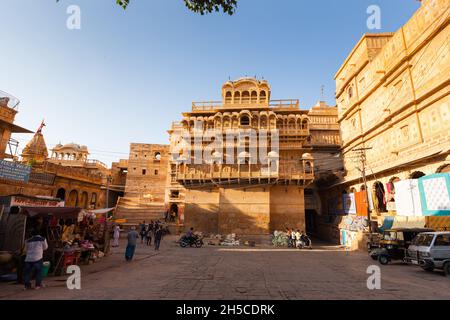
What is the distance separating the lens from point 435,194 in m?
14.4

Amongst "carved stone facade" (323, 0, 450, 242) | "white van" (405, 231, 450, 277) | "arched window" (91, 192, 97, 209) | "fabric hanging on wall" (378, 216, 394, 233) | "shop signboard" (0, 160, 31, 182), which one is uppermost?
"carved stone facade" (323, 0, 450, 242)

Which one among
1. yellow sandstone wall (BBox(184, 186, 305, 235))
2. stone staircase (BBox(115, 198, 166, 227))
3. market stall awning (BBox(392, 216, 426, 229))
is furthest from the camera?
stone staircase (BBox(115, 198, 166, 227))

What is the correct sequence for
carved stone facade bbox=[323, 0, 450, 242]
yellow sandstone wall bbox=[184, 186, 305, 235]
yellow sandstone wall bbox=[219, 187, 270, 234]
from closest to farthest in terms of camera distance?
carved stone facade bbox=[323, 0, 450, 242], yellow sandstone wall bbox=[219, 187, 270, 234], yellow sandstone wall bbox=[184, 186, 305, 235]

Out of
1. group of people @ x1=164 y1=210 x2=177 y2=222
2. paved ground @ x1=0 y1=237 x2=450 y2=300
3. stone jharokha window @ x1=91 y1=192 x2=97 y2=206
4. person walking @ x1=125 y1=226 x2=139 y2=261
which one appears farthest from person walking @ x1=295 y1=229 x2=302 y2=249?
stone jharokha window @ x1=91 y1=192 x2=97 y2=206

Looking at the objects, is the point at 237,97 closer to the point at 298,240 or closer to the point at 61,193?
the point at 298,240

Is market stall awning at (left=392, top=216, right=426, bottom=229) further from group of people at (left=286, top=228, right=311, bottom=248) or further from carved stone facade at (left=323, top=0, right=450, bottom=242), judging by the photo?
group of people at (left=286, top=228, right=311, bottom=248)

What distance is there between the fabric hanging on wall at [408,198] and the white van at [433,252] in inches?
244

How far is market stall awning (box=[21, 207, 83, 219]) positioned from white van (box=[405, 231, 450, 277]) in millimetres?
15314

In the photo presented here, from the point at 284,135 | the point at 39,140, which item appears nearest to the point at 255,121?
the point at 284,135

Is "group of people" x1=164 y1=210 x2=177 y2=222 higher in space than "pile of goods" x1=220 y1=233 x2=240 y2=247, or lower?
higher

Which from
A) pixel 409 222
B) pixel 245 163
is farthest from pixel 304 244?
pixel 245 163

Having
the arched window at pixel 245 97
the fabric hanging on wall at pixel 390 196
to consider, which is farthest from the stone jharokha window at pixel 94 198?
the fabric hanging on wall at pixel 390 196

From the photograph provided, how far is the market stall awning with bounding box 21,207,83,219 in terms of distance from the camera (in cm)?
853

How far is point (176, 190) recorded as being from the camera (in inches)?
1433
